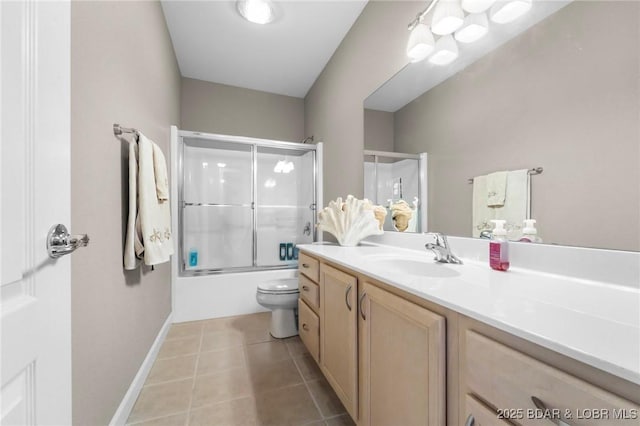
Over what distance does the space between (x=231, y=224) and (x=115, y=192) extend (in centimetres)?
200

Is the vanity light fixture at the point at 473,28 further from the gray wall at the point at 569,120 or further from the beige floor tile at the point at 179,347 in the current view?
the beige floor tile at the point at 179,347

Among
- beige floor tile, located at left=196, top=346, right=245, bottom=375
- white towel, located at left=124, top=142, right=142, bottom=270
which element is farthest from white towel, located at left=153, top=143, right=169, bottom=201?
beige floor tile, located at left=196, top=346, right=245, bottom=375

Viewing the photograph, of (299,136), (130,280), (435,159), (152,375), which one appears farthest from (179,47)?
(152,375)

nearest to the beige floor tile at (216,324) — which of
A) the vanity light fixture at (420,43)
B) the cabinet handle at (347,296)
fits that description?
the cabinet handle at (347,296)

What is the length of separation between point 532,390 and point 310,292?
3.89 ft

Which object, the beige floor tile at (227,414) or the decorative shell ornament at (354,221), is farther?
the decorative shell ornament at (354,221)

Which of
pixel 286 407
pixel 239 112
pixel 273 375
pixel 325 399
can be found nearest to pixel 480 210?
pixel 325 399

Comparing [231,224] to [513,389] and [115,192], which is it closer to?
[115,192]

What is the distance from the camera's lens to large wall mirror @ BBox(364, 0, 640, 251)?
0.68m

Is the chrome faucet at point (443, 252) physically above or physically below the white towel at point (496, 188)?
below

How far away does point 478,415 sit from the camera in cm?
50

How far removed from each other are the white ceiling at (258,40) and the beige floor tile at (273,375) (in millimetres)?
2542

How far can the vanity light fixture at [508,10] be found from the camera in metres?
0.92

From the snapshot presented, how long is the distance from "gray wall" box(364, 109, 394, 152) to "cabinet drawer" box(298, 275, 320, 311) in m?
1.01
